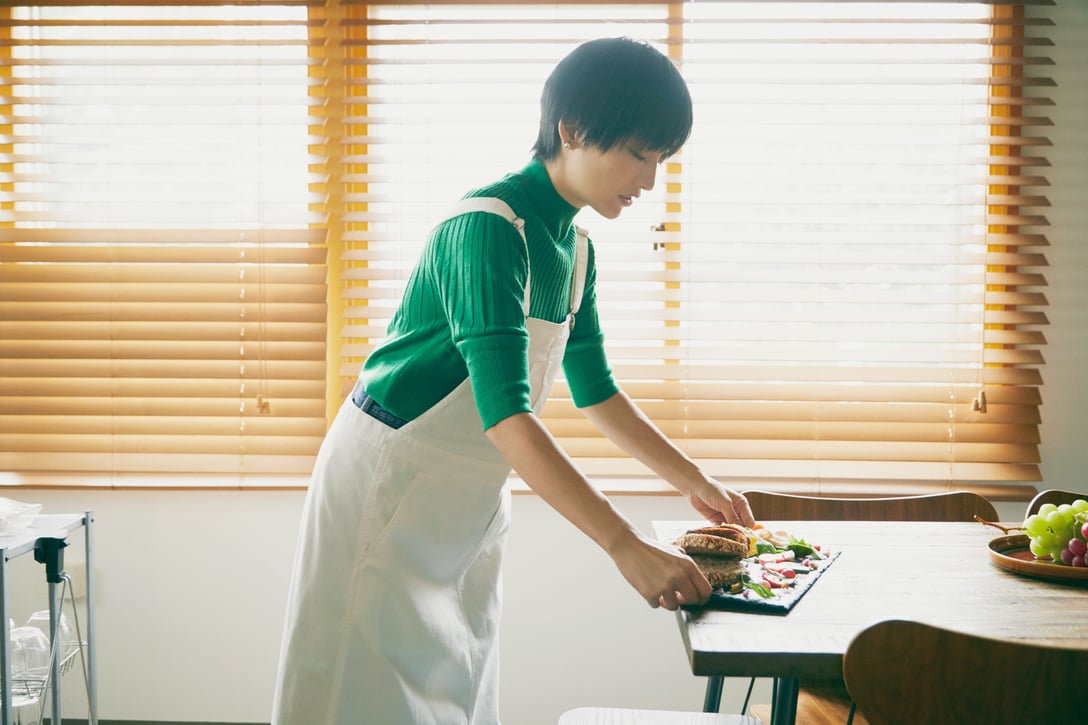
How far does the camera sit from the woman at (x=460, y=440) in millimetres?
1034

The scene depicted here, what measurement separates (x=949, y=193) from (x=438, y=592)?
1808 millimetres

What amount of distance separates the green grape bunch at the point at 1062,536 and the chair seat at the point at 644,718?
519 millimetres

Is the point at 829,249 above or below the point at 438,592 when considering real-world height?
above

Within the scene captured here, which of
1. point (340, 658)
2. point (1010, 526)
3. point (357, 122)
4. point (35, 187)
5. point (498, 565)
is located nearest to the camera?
point (340, 658)

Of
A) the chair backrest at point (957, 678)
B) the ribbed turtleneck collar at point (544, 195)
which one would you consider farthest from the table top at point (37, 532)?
the chair backrest at point (957, 678)

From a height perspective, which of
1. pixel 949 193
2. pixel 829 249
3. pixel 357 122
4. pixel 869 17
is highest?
pixel 869 17

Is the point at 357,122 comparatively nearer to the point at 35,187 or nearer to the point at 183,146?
the point at 183,146

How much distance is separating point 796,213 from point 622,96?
1337 mm

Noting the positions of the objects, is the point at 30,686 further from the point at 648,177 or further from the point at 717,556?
the point at 648,177

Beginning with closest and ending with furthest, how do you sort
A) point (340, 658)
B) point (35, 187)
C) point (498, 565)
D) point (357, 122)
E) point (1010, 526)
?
point (340, 658) → point (498, 565) → point (1010, 526) → point (357, 122) → point (35, 187)

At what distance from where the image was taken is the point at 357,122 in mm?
2279

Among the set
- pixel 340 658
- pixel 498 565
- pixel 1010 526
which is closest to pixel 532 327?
pixel 498 565

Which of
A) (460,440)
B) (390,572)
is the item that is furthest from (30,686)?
(460,440)

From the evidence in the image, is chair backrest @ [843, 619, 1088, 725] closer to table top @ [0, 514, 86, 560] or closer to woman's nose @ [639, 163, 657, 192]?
woman's nose @ [639, 163, 657, 192]
